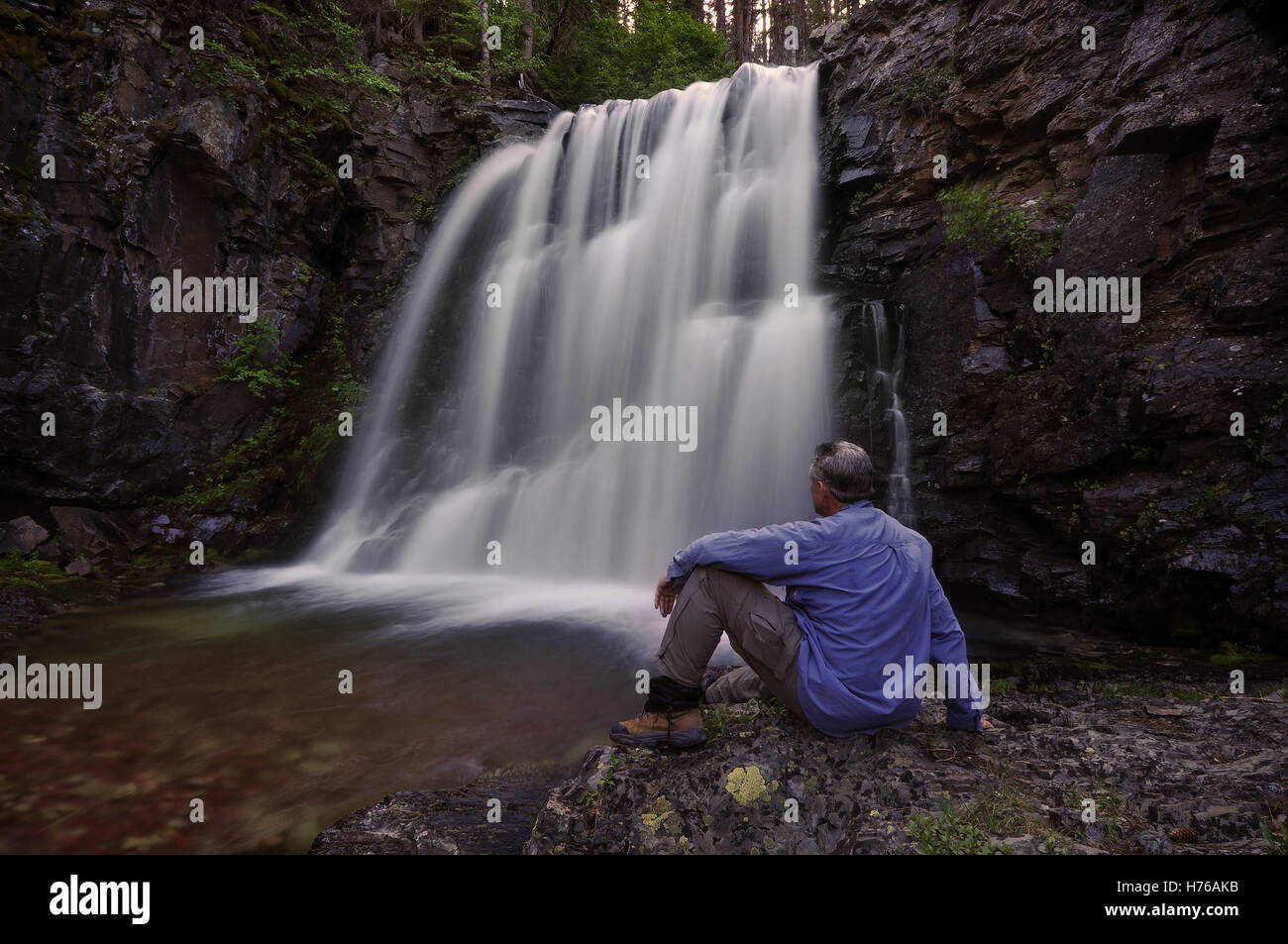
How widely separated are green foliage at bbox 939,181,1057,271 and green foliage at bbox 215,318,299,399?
11.1 meters

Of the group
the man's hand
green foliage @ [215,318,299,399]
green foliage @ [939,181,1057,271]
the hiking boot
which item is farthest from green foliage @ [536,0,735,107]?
the hiking boot

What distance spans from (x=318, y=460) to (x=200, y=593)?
341 centimetres

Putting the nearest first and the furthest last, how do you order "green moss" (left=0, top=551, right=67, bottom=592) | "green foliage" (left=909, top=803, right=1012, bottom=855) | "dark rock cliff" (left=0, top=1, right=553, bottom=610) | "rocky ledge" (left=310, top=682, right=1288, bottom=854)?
"green foliage" (left=909, top=803, right=1012, bottom=855) < "rocky ledge" (left=310, top=682, right=1288, bottom=854) < "green moss" (left=0, top=551, right=67, bottom=592) < "dark rock cliff" (left=0, top=1, right=553, bottom=610)

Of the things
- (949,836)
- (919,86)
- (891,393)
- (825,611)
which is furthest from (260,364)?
(949,836)

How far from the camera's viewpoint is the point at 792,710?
288 centimetres

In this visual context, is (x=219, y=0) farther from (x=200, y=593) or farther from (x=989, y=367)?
(x=989, y=367)

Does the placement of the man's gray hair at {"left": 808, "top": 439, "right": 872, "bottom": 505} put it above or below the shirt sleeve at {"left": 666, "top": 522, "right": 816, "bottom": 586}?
above

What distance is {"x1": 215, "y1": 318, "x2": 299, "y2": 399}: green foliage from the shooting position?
10.6 meters

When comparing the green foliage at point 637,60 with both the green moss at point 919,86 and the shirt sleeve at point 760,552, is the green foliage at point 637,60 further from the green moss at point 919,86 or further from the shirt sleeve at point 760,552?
the shirt sleeve at point 760,552

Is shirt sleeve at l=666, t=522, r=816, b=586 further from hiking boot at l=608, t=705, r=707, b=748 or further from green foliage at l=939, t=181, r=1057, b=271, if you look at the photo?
green foliage at l=939, t=181, r=1057, b=271

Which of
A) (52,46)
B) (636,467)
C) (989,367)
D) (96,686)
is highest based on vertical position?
(52,46)

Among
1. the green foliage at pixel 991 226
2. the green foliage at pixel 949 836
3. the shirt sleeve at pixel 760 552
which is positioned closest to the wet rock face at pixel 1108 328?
the green foliage at pixel 991 226

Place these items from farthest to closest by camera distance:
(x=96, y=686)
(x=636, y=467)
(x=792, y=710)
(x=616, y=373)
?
(x=616, y=373)
(x=636, y=467)
(x=96, y=686)
(x=792, y=710)

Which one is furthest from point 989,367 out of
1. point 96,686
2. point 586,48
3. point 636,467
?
point 586,48
